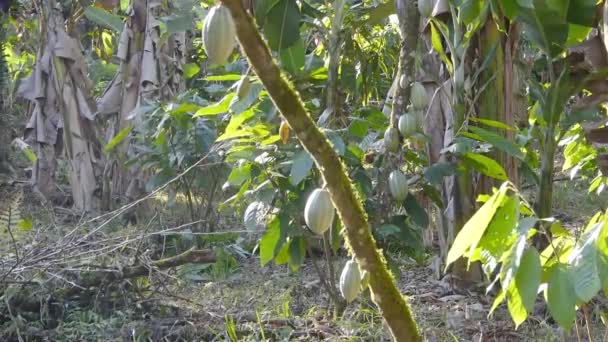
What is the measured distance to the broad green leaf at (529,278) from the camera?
4.50 feet

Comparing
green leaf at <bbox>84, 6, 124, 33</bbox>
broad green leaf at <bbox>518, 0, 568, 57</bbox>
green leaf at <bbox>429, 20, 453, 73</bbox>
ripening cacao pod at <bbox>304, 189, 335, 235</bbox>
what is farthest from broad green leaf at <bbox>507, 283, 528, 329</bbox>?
green leaf at <bbox>84, 6, 124, 33</bbox>

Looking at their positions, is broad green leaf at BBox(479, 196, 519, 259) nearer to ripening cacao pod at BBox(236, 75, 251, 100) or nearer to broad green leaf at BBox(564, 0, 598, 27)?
ripening cacao pod at BBox(236, 75, 251, 100)

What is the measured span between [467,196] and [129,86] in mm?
2760

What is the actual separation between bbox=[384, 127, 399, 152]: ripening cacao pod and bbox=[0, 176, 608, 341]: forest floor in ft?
1.64

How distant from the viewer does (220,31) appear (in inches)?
33.5

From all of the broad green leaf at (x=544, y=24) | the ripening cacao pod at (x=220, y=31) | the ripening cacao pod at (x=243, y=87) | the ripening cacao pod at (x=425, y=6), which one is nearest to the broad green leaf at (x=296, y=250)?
the ripening cacao pod at (x=425, y=6)

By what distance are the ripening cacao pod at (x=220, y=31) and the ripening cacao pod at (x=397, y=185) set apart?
5.49 ft

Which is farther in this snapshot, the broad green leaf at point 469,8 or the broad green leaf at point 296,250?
the broad green leaf at point 296,250

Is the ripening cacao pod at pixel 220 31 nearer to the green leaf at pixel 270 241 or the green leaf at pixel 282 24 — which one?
the green leaf at pixel 282 24

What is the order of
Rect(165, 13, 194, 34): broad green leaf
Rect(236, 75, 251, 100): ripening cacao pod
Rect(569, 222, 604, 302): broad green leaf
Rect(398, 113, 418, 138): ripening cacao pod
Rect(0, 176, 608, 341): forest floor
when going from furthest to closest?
Rect(165, 13, 194, 34): broad green leaf, Rect(0, 176, 608, 341): forest floor, Rect(398, 113, 418, 138): ripening cacao pod, Rect(569, 222, 604, 302): broad green leaf, Rect(236, 75, 251, 100): ripening cacao pod

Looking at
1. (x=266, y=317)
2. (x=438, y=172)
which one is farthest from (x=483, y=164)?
(x=266, y=317)

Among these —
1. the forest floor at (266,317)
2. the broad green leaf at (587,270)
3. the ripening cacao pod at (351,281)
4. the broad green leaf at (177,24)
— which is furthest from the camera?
the broad green leaf at (177,24)

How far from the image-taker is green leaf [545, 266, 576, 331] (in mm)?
1374

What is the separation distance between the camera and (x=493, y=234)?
1.43m
